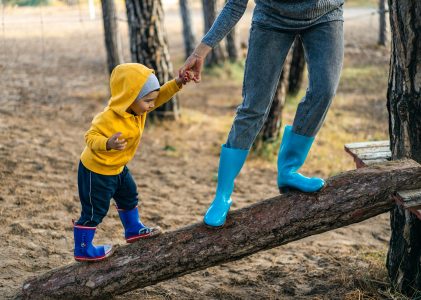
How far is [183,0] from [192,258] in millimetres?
9246

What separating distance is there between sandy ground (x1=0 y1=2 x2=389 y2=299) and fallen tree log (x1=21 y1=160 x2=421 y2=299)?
0.48m

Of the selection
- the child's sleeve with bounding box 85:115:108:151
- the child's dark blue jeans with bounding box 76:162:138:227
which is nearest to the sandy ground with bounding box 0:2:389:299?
the child's dark blue jeans with bounding box 76:162:138:227

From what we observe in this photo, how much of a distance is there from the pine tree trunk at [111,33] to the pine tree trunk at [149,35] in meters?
0.63

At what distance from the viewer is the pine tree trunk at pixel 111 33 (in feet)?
29.4

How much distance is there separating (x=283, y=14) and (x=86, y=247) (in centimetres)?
167

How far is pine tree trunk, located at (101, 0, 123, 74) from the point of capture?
8953 mm

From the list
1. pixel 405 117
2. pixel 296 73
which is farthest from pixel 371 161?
pixel 296 73

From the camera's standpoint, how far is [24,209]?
5.41m

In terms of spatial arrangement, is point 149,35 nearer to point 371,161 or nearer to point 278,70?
point 371,161

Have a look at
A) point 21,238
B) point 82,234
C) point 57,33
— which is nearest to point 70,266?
point 82,234

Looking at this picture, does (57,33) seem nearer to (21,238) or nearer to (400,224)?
(21,238)

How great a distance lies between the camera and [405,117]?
387 centimetres

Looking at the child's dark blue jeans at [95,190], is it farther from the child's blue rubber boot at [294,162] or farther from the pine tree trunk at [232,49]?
the pine tree trunk at [232,49]

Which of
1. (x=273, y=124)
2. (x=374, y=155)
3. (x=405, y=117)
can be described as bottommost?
(x=273, y=124)
